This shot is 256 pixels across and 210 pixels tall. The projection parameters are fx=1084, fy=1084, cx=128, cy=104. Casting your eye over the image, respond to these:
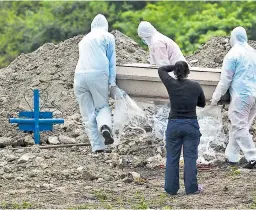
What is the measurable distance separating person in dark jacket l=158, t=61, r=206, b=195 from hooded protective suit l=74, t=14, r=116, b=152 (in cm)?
240

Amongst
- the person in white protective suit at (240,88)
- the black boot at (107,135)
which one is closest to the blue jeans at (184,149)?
the person in white protective suit at (240,88)

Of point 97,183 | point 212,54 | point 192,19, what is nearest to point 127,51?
point 212,54

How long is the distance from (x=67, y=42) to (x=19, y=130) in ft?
10.6

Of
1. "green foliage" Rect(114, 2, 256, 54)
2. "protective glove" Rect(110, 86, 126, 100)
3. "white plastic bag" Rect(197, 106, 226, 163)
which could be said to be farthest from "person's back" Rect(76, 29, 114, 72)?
"green foliage" Rect(114, 2, 256, 54)

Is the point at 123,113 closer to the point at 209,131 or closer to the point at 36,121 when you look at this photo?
the point at 209,131

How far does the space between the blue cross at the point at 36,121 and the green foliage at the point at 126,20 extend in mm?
17977

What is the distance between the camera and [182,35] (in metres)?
35.6

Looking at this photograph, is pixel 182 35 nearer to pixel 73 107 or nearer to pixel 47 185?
pixel 73 107

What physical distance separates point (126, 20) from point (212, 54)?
18.4 meters

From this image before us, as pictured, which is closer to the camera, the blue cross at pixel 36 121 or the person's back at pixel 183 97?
the person's back at pixel 183 97

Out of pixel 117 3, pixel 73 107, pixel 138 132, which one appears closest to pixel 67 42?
pixel 73 107

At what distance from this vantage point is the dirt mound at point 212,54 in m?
18.1

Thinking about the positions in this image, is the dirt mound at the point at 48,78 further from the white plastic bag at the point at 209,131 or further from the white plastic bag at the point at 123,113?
the white plastic bag at the point at 209,131

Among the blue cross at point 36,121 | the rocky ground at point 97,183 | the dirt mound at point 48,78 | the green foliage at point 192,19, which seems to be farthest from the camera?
the green foliage at point 192,19
